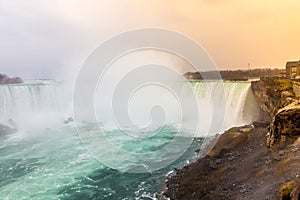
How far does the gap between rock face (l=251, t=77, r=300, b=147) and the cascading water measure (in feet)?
7.04

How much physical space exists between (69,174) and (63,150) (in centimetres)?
568

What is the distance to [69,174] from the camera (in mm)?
13961

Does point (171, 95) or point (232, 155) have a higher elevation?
point (171, 95)

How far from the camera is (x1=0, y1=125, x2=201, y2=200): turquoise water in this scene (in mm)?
11492

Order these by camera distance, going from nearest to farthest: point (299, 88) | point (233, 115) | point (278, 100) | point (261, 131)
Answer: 1. point (261, 131)
2. point (299, 88)
3. point (278, 100)
4. point (233, 115)

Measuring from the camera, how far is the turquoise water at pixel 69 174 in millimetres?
11492

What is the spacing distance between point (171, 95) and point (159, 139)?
586 inches

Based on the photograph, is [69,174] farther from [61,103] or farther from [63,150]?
[61,103]

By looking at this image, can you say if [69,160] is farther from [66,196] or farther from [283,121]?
[283,121]

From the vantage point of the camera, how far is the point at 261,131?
14.8 m

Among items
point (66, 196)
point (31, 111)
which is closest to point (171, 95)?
point (31, 111)

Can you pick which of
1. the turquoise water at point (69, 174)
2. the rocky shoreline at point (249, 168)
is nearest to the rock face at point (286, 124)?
the rocky shoreline at point (249, 168)

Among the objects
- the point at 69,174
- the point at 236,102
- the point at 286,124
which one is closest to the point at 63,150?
the point at 69,174

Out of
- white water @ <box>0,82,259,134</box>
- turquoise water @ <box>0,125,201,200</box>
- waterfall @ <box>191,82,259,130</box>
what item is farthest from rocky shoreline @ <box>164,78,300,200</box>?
white water @ <box>0,82,259,134</box>
